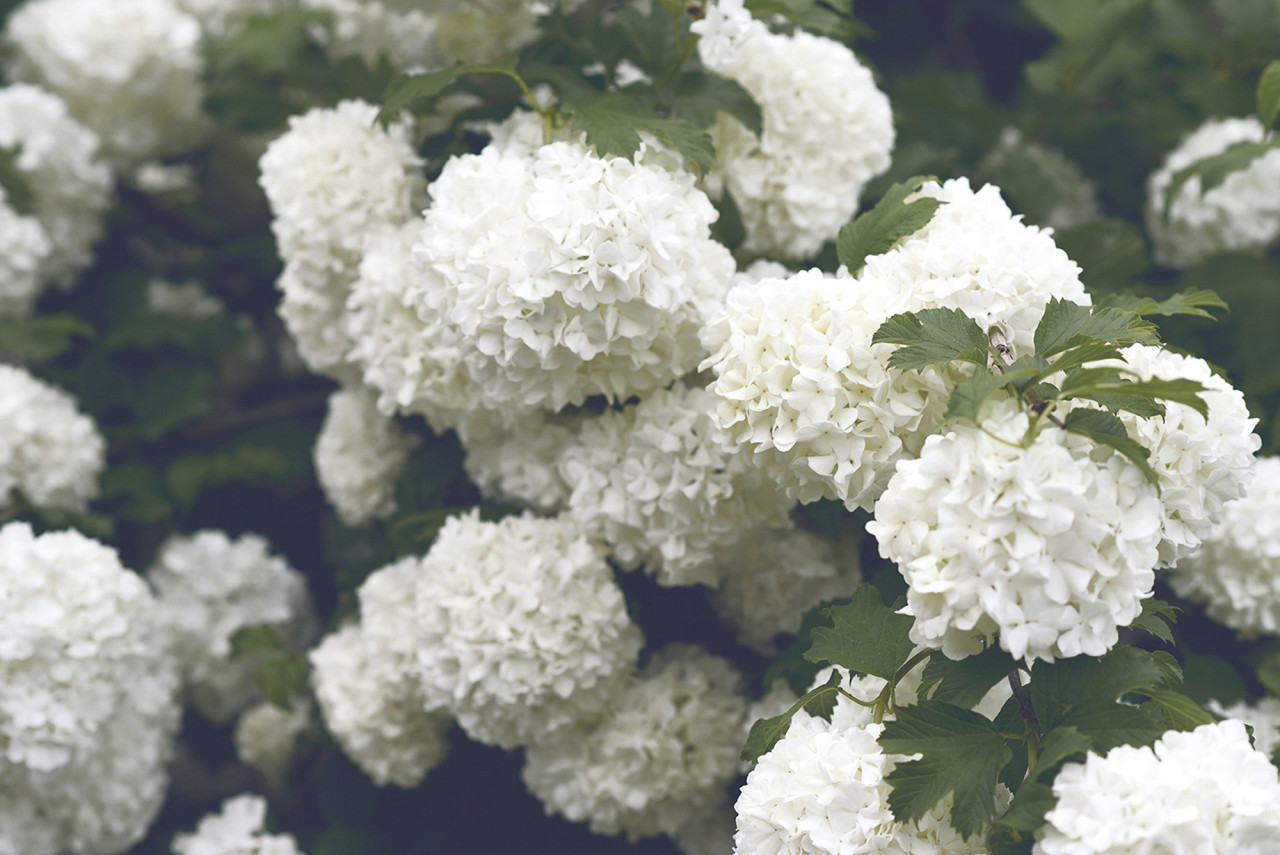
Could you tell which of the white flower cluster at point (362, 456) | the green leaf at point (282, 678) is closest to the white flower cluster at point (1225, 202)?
the white flower cluster at point (362, 456)

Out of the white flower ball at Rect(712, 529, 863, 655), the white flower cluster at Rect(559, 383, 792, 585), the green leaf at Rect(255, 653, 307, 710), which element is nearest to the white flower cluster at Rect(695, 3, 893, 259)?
the white flower cluster at Rect(559, 383, 792, 585)

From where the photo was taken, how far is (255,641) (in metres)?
2.47

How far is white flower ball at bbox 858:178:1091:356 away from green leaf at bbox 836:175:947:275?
44 mm

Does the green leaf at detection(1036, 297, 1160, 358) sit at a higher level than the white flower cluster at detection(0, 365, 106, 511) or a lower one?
higher

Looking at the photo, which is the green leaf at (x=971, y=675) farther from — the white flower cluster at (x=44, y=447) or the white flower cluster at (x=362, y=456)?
the white flower cluster at (x=44, y=447)

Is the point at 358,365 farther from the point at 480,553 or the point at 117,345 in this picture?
the point at 117,345

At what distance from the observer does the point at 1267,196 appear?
7.93 feet

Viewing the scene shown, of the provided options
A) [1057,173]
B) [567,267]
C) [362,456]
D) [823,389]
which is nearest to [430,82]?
[567,267]

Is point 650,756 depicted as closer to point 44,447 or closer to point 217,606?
point 217,606

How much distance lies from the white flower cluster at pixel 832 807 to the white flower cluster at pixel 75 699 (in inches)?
53.5

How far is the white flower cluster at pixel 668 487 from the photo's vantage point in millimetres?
1717

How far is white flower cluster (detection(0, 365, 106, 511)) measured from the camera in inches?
93.0

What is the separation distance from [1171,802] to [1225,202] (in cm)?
177

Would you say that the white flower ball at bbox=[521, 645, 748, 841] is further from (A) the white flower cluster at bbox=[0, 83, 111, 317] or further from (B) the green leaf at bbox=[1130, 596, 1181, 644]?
(A) the white flower cluster at bbox=[0, 83, 111, 317]
